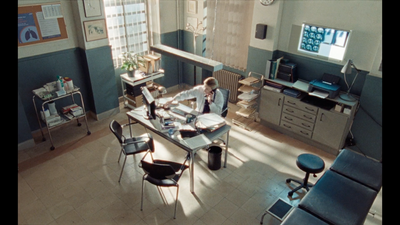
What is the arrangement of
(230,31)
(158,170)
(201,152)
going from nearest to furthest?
(158,170), (201,152), (230,31)

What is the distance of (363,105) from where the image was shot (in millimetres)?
4762

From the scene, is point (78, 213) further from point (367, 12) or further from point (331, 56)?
point (367, 12)

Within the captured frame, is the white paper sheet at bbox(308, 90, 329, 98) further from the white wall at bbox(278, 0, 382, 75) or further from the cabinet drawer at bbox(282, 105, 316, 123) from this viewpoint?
Result: the white wall at bbox(278, 0, 382, 75)

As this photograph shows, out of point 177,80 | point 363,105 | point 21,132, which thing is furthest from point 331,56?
point 21,132

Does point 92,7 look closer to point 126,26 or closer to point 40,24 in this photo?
point 40,24

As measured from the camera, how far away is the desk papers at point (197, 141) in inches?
154

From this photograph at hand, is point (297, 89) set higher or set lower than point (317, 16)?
lower

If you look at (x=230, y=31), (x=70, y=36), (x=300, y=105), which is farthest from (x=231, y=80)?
(x=70, y=36)

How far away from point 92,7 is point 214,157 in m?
3.51

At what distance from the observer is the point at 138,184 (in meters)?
4.40

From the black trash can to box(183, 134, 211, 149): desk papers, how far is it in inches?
22.3

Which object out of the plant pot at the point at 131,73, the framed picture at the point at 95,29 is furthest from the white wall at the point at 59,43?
the plant pot at the point at 131,73

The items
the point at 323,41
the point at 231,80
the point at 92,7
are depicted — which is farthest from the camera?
the point at 231,80

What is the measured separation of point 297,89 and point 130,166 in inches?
129
